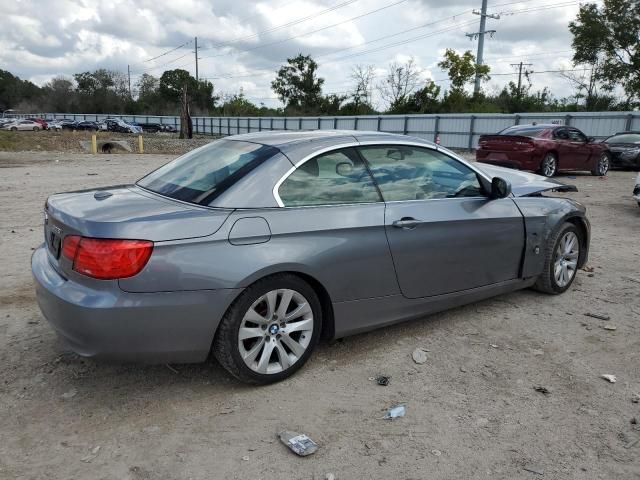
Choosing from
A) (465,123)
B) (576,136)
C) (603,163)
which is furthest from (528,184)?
(465,123)

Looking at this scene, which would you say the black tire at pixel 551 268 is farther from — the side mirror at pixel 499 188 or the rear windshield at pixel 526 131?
the rear windshield at pixel 526 131

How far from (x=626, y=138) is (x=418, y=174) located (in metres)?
16.7

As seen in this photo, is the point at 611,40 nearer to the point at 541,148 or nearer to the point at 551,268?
the point at 541,148

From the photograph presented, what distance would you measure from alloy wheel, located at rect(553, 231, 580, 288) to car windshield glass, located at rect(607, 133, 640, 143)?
14.8 m

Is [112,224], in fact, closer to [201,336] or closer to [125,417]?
[201,336]

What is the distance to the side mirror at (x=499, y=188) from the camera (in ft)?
13.8

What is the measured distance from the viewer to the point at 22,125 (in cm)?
5378

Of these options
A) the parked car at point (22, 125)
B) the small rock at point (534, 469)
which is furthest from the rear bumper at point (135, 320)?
the parked car at point (22, 125)

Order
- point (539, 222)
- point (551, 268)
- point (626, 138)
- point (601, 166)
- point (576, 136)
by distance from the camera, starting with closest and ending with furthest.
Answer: point (539, 222), point (551, 268), point (576, 136), point (601, 166), point (626, 138)

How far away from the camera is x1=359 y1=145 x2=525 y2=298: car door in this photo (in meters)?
3.76

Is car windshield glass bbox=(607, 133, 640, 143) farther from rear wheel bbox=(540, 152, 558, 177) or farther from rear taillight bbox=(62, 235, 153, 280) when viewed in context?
rear taillight bbox=(62, 235, 153, 280)

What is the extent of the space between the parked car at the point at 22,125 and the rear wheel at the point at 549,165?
52.3m

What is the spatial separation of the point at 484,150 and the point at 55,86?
358 feet

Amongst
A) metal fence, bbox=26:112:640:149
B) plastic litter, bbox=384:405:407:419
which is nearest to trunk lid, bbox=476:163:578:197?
plastic litter, bbox=384:405:407:419
